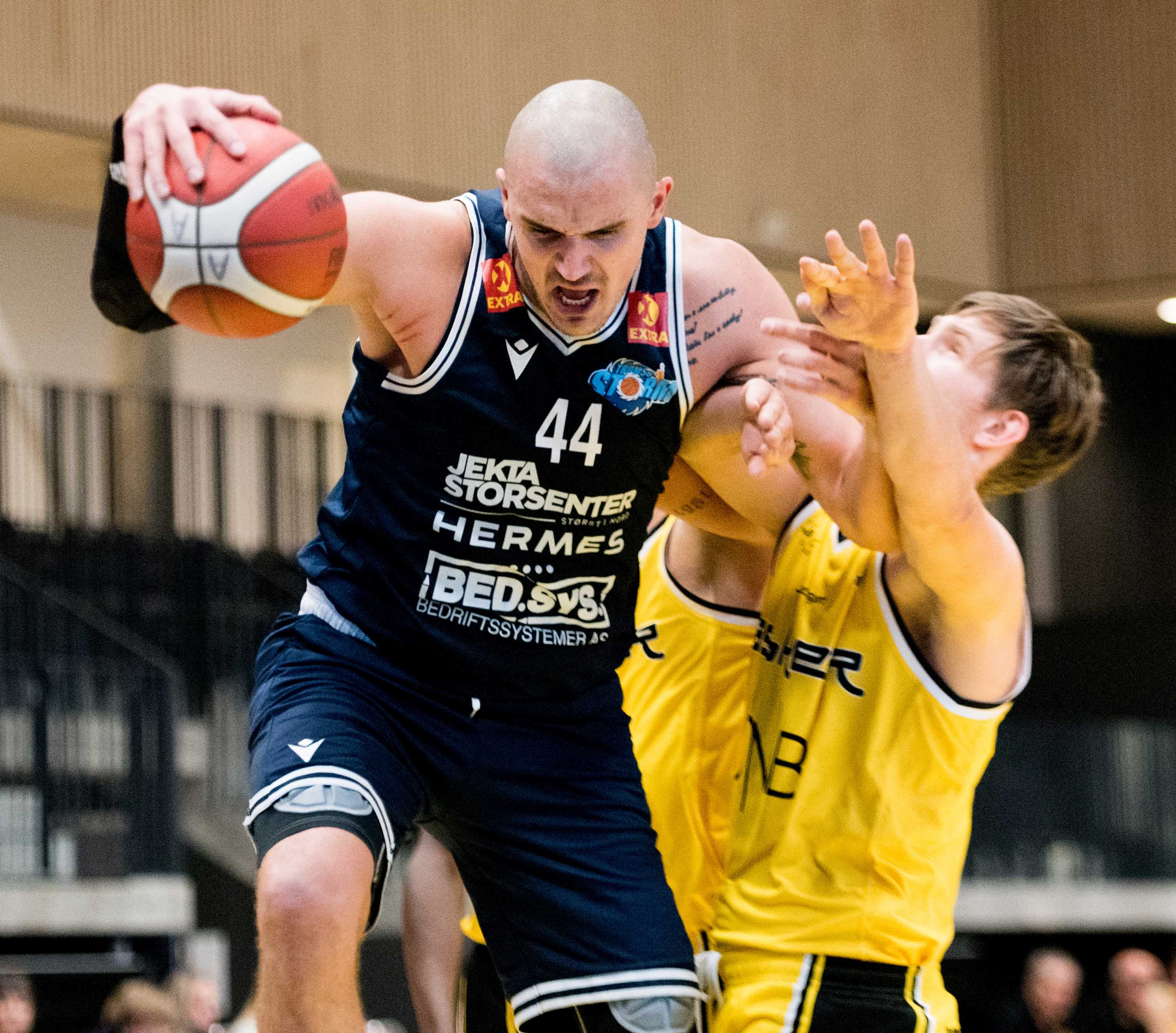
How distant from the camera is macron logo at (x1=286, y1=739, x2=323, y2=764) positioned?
258 centimetres

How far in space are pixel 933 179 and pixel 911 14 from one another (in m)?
0.97

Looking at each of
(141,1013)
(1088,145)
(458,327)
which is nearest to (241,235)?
(458,327)

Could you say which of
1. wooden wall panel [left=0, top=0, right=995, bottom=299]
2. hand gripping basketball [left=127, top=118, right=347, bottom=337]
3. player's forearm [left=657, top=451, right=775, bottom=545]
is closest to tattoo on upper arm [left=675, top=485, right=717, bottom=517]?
player's forearm [left=657, top=451, right=775, bottom=545]

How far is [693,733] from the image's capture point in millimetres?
3270

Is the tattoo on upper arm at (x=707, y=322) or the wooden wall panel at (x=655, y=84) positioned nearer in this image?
the tattoo on upper arm at (x=707, y=322)

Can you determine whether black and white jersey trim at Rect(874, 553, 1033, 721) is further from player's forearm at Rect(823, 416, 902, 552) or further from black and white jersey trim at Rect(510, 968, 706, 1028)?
black and white jersey trim at Rect(510, 968, 706, 1028)

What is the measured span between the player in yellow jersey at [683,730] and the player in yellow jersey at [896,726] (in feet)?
0.69

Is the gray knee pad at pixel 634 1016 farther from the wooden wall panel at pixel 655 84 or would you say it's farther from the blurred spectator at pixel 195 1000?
the wooden wall panel at pixel 655 84

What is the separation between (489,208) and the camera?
2766mm

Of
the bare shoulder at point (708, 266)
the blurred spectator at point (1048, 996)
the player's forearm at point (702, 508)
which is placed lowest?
the blurred spectator at point (1048, 996)

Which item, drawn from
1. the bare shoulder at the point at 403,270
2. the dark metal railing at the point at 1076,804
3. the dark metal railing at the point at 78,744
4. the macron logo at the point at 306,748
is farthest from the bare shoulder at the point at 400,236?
the dark metal railing at the point at 1076,804

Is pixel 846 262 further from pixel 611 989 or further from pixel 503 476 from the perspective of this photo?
pixel 611 989

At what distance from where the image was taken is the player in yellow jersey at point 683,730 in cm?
323

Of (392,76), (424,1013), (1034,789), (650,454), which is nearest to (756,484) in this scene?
(650,454)
